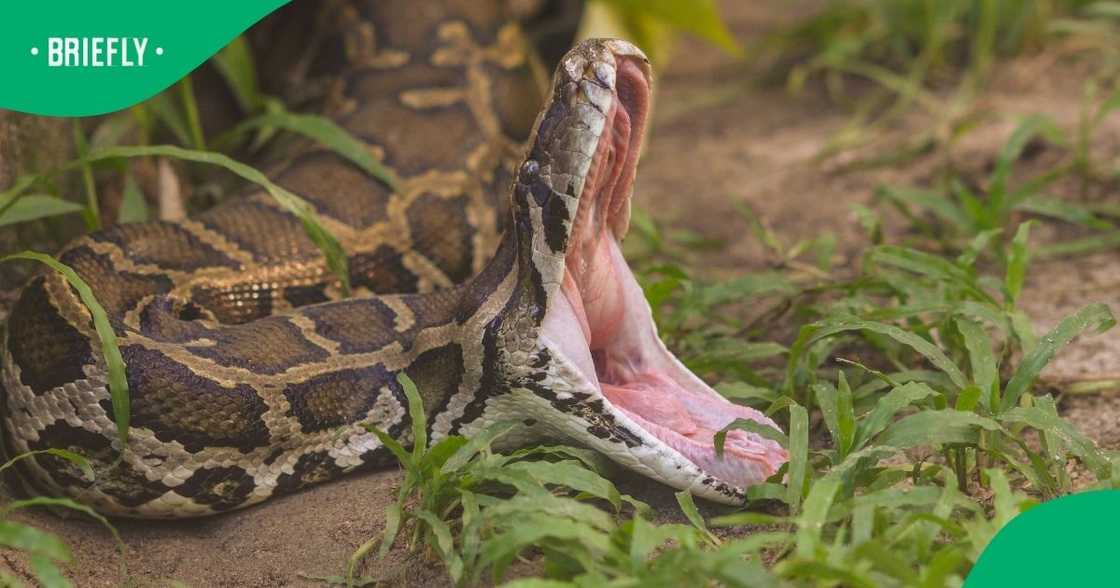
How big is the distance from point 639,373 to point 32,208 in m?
2.00

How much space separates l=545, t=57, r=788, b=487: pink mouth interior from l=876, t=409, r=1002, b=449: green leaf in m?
0.38

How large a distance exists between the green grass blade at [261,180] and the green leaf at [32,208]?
8.5 inches

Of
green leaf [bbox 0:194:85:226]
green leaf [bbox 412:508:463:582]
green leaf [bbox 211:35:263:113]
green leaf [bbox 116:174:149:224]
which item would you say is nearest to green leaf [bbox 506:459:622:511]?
green leaf [bbox 412:508:463:582]

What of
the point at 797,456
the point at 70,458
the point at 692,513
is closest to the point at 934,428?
the point at 797,456

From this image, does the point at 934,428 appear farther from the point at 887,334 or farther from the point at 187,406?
the point at 187,406

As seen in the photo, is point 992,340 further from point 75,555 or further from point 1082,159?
point 75,555

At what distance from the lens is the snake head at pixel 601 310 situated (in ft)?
11.1

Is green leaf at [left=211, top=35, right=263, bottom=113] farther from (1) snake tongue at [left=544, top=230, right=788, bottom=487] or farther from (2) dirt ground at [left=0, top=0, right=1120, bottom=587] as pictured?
(1) snake tongue at [left=544, top=230, right=788, bottom=487]

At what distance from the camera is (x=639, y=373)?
3750mm

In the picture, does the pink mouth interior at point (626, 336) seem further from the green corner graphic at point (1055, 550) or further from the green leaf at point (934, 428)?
the green corner graphic at point (1055, 550)

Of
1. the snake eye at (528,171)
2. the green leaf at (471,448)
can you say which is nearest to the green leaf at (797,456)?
the green leaf at (471,448)

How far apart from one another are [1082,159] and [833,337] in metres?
1.86

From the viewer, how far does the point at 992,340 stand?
4.27 meters

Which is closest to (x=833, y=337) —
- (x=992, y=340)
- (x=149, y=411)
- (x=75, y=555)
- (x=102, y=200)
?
(x=992, y=340)
